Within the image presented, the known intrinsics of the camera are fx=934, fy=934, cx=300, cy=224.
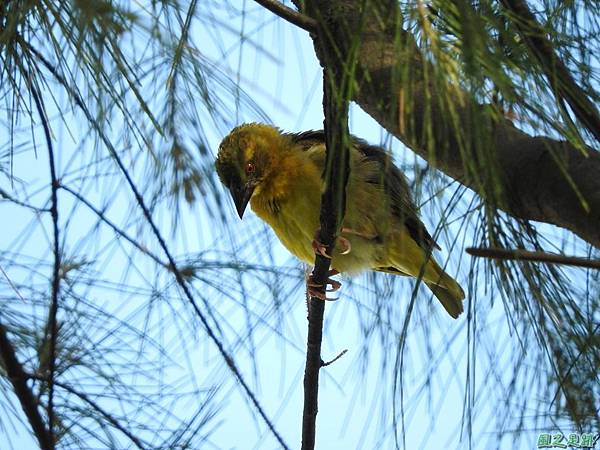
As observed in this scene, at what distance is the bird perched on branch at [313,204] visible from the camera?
12.5 feet

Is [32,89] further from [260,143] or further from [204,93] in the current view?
[260,143]

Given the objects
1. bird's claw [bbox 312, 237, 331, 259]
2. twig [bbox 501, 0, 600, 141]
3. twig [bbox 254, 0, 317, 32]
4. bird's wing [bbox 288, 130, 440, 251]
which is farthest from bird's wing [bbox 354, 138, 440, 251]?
twig [bbox 254, 0, 317, 32]

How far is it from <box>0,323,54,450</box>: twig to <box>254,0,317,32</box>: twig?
116 centimetres

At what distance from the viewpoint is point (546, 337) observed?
284 centimetres

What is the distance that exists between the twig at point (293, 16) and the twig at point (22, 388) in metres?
1.16

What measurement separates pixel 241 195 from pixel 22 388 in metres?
1.65

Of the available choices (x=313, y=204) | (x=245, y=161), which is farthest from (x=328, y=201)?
(x=245, y=161)

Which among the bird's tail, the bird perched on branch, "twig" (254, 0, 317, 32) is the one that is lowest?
"twig" (254, 0, 317, 32)

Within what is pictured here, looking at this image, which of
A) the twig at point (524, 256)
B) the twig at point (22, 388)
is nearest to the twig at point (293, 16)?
the twig at point (524, 256)

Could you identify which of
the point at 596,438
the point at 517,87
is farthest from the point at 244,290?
the point at 517,87

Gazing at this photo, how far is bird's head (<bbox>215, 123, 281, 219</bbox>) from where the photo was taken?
398cm

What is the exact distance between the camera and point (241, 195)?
13.0 ft

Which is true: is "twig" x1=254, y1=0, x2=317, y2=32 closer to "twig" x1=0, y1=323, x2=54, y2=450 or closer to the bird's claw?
the bird's claw

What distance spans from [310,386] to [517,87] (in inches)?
59.8
